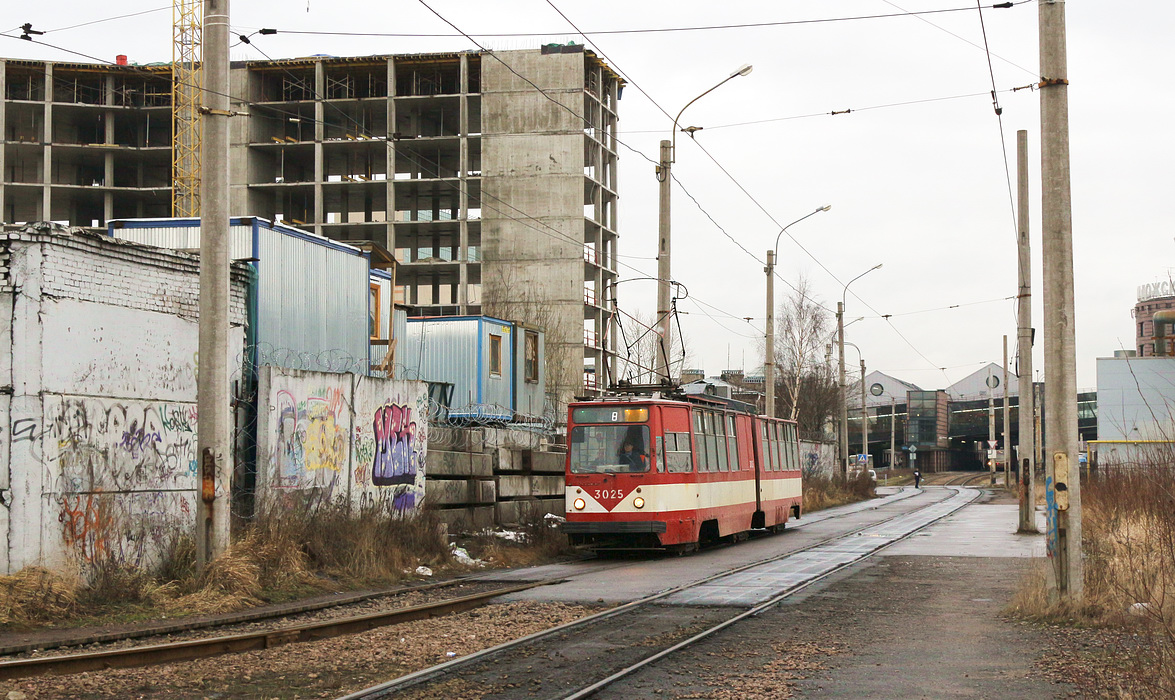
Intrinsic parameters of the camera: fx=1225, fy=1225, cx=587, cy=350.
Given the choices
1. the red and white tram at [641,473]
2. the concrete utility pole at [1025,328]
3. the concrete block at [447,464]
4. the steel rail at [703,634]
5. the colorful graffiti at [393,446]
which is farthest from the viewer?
the concrete utility pole at [1025,328]

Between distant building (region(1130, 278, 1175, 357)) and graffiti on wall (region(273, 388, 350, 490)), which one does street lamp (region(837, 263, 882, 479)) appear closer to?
graffiti on wall (region(273, 388, 350, 490))

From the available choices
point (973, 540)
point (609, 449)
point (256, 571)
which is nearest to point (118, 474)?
point (256, 571)

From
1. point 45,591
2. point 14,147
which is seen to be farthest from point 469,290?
point 45,591

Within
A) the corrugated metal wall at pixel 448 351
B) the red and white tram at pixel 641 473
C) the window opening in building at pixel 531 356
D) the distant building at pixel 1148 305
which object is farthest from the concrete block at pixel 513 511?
the distant building at pixel 1148 305

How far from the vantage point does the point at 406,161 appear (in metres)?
80.8

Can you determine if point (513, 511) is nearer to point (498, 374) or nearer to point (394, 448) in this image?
point (394, 448)

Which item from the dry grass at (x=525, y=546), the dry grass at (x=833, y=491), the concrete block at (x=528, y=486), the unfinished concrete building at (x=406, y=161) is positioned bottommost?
the dry grass at (x=833, y=491)

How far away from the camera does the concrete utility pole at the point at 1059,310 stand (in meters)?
12.9

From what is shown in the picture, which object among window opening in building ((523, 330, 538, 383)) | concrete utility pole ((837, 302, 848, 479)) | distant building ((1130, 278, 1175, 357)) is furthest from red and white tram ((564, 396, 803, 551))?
distant building ((1130, 278, 1175, 357))

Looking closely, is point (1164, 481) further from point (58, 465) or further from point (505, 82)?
point (505, 82)

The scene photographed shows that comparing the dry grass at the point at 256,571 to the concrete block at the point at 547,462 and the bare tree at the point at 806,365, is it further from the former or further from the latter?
the bare tree at the point at 806,365

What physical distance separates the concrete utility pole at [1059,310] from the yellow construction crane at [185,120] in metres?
70.5

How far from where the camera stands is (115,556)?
47.2 ft

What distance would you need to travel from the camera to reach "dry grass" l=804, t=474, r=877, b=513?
4634cm
